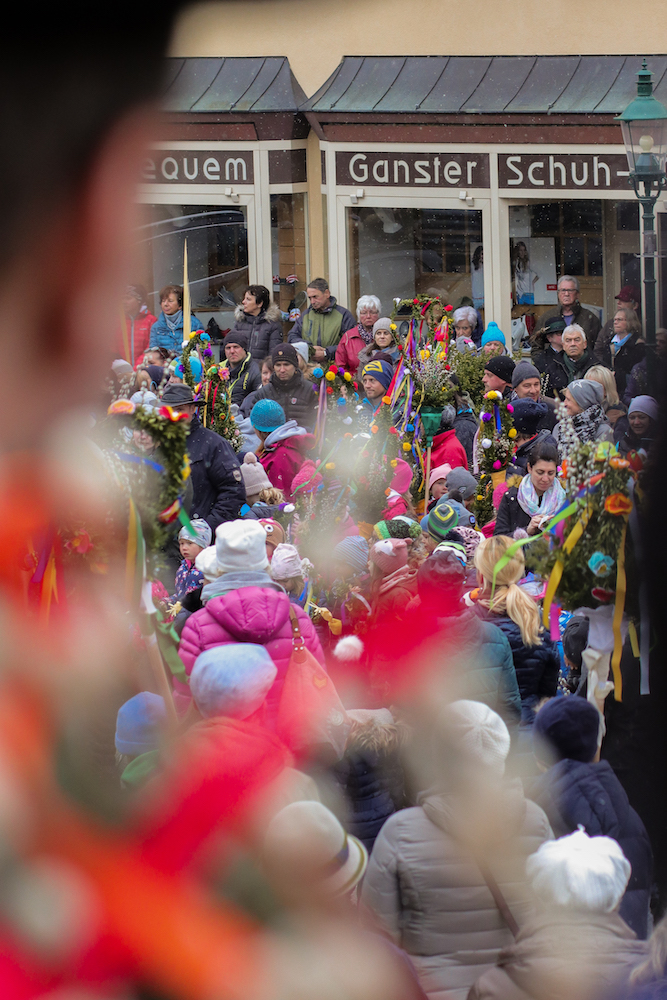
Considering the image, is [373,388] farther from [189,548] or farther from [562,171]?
[189,548]

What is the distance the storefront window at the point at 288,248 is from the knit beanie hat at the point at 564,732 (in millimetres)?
11396

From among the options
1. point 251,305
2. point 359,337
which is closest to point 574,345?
point 359,337

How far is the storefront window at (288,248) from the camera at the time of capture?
12.1m

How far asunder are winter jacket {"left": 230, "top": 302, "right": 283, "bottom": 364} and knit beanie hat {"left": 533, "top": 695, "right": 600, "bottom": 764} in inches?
294

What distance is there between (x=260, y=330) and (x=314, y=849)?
799 cm

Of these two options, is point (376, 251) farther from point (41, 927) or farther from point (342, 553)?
point (41, 927)

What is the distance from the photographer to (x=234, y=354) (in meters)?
7.97

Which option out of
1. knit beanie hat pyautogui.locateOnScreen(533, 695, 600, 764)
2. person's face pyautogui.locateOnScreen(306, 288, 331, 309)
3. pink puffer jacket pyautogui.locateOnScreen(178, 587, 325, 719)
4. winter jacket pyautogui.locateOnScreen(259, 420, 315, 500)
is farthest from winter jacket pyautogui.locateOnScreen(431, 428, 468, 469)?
knit beanie hat pyautogui.locateOnScreen(533, 695, 600, 764)

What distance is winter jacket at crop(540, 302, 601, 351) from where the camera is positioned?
27.0 ft

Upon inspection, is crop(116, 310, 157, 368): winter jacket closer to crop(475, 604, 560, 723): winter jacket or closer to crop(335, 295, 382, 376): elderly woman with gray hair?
crop(475, 604, 560, 723): winter jacket

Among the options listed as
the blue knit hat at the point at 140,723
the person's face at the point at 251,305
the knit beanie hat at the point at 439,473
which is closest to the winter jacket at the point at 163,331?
the blue knit hat at the point at 140,723

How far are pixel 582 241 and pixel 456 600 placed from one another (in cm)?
936

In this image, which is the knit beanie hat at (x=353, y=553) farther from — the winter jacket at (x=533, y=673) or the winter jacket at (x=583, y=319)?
the winter jacket at (x=583, y=319)

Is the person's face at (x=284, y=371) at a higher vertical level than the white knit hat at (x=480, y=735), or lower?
Result: higher
